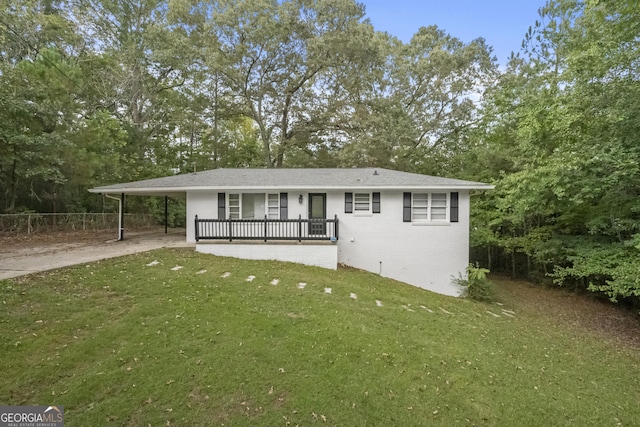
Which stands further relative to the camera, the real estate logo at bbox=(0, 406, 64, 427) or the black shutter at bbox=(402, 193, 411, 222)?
the black shutter at bbox=(402, 193, 411, 222)

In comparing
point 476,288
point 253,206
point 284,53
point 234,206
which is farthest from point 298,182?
point 284,53

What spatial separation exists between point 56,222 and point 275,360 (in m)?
16.6

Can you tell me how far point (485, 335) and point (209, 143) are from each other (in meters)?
22.1

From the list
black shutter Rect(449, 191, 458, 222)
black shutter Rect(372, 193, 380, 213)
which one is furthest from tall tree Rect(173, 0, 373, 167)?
black shutter Rect(449, 191, 458, 222)

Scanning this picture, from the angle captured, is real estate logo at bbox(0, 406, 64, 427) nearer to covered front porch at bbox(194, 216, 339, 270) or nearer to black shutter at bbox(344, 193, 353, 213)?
covered front porch at bbox(194, 216, 339, 270)

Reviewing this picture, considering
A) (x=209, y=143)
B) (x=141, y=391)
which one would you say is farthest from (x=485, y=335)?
(x=209, y=143)

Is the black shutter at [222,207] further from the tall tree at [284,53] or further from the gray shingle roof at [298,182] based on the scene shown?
the tall tree at [284,53]

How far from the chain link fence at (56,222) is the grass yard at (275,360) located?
31.0 ft

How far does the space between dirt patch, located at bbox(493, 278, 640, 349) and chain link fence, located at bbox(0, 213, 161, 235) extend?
20355 mm

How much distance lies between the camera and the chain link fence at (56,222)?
13.6 metres

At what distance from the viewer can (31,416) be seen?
336cm

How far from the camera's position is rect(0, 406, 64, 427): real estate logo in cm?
329

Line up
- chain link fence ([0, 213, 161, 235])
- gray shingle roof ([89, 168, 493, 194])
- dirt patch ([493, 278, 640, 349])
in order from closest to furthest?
dirt patch ([493, 278, 640, 349]) < gray shingle roof ([89, 168, 493, 194]) < chain link fence ([0, 213, 161, 235])

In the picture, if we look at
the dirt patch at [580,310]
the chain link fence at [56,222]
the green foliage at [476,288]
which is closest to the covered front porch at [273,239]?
the green foliage at [476,288]
